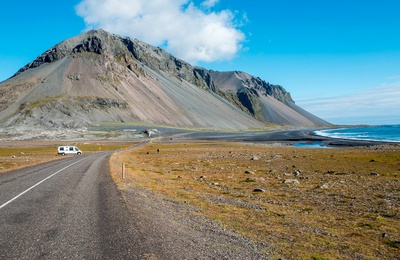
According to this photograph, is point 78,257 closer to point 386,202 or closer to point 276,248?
point 276,248

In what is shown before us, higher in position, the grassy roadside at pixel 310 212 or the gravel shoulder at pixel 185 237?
the gravel shoulder at pixel 185 237

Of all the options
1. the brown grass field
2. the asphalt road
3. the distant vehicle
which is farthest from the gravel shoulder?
the distant vehicle

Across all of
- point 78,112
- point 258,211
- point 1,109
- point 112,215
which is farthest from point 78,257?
point 1,109

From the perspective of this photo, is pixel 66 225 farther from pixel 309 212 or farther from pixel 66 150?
pixel 66 150

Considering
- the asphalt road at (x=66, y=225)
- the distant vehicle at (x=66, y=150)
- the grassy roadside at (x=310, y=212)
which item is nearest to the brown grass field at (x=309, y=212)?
the grassy roadside at (x=310, y=212)

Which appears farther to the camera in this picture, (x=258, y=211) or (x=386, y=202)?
(x=386, y=202)

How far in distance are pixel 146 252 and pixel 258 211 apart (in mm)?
7420

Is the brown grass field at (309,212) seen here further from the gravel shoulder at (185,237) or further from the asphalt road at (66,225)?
the asphalt road at (66,225)

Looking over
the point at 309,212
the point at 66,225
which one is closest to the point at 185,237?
the point at 66,225

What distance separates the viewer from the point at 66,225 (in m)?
10.7

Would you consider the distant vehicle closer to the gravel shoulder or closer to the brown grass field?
the brown grass field

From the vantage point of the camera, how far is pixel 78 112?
184125mm

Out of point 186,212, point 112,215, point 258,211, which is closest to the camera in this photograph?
→ point 112,215

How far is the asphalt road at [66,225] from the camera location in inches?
325
